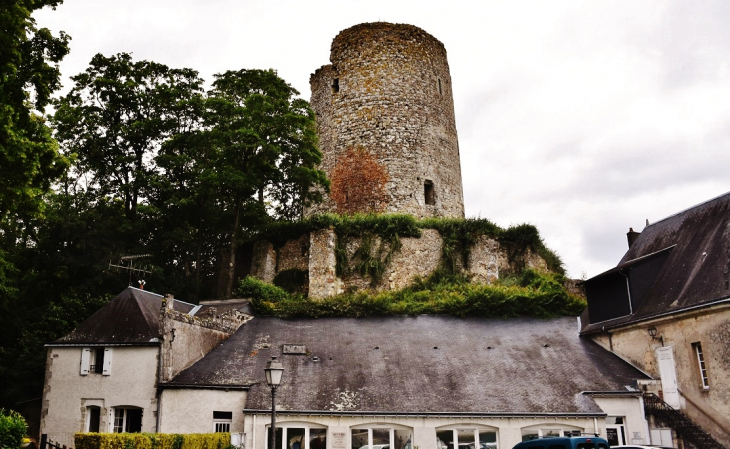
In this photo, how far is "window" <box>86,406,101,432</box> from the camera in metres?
19.3

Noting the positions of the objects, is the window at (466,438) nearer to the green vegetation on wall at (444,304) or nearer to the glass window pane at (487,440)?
the glass window pane at (487,440)

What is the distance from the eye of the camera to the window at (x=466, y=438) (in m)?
18.2

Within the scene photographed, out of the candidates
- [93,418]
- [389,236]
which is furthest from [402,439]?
[389,236]

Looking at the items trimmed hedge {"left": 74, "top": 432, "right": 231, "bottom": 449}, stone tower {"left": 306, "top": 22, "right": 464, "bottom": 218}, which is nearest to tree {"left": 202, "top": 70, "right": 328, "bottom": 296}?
stone tower {"left": 306, "top": 22, "right": 464, "bottom": 218}

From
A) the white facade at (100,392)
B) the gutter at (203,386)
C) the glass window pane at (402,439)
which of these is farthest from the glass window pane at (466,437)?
the white facade at (100,392)

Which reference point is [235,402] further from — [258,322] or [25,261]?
[25,261]

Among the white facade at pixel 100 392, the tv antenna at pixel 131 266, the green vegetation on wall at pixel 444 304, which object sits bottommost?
the white facade at pixel 100 392

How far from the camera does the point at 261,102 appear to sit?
92.4 ft

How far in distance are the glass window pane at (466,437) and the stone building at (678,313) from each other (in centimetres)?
530

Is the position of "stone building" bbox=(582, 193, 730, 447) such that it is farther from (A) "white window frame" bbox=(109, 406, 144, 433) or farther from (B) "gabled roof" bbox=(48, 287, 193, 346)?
(A) "white window frame" bbox=(109, 406, 144, 433)

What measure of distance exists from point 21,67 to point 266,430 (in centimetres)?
1132

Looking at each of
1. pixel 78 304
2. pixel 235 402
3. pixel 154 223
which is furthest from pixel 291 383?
pixel 154 223

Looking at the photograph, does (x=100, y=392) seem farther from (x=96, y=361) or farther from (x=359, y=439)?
(x=359, y=439)

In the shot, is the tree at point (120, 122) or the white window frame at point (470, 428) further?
the tree at point (120, 122)
